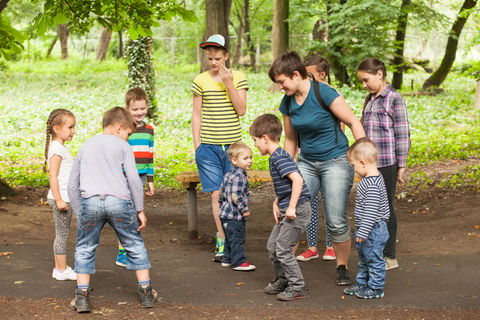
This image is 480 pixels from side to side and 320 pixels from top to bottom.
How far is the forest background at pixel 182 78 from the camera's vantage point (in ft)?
23.0

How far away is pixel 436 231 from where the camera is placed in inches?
222

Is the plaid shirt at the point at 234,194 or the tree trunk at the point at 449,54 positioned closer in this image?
the plaid shirt at the point at 234,194

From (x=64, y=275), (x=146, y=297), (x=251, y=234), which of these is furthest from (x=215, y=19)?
(x=146, y=297)

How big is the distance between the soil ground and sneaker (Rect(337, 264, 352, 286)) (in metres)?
0.49

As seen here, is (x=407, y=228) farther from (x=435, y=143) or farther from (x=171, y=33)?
(x=171, y=33)

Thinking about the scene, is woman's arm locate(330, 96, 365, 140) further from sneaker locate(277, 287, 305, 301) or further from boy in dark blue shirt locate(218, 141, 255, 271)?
sneaker locate(277, 287, 305, 301)

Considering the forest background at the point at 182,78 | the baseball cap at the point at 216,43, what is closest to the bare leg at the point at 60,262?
the baseball cap at the point at 216,43

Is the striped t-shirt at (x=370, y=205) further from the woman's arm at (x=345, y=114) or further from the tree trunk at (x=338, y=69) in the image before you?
the tree trunk at (x=338, y=69)

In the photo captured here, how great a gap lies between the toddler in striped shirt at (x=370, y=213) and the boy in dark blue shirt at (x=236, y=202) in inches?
41.8

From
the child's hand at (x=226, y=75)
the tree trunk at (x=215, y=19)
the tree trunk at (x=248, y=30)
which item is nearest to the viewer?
the child's hand at (x=226, y=75)

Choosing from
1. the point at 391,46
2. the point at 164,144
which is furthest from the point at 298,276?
the point at 391,46

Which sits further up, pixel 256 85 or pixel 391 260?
pixel 256 85

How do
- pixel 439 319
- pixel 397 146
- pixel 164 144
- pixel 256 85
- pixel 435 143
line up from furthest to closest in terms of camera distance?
pixel 256 85, pixel 164 144, pixel 435 143, pixel 397 146, pixel 439 319

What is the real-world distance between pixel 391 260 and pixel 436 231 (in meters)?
1.59
